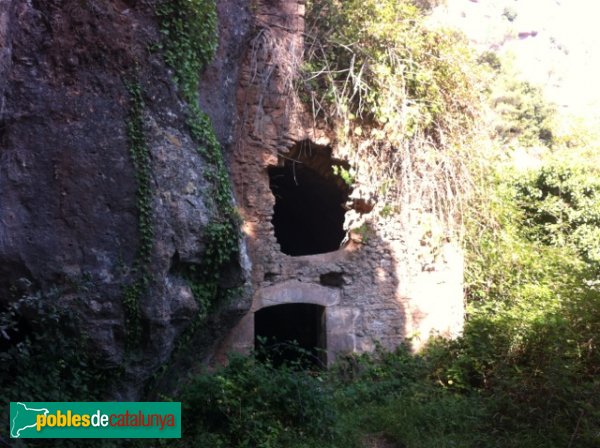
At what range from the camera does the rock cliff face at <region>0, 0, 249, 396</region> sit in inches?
213

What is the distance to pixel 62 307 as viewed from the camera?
5.31 meters

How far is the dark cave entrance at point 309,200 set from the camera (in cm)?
903

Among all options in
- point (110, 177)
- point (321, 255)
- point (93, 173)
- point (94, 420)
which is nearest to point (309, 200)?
point (321, 255)

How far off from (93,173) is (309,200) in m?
6.01

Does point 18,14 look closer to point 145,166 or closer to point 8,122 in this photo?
→ point 8,122

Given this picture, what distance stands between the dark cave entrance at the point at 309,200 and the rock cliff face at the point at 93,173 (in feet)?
9.01

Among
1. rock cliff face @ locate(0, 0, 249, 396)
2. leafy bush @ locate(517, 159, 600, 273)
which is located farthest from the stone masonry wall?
leafy bush @ locate(517, 159, 600, 273)

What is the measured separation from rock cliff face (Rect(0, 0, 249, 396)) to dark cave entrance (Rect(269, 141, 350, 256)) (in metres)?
2.75

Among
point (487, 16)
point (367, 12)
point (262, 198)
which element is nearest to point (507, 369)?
point (262, 198)

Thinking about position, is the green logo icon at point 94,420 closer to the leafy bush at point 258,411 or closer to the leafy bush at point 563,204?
the leafy bush at point 258,411

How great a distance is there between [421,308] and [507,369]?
252cm

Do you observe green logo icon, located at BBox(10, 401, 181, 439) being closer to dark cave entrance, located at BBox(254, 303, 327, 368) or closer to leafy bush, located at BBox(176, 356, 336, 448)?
leafy bush, located at BBox(176, 356, 336, 448)

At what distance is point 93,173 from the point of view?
18.6ft

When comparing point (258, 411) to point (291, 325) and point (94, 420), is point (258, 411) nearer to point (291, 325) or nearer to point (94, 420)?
point (94, 420)
